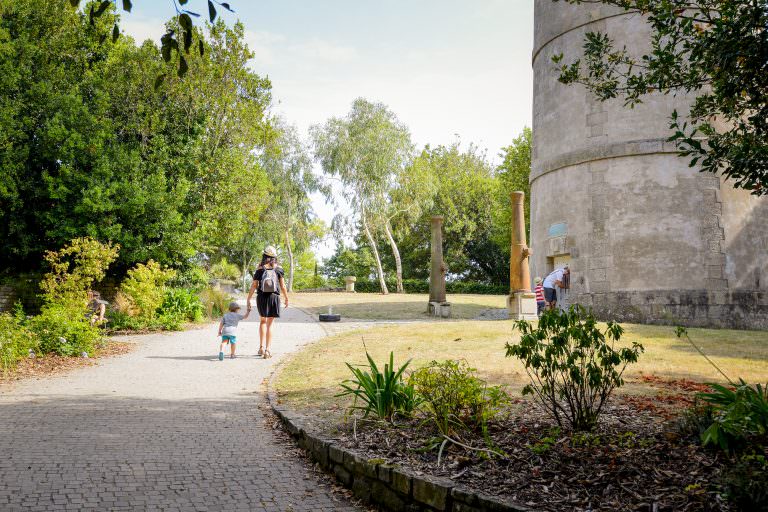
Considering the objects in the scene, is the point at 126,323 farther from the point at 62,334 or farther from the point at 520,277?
the point at 520,277

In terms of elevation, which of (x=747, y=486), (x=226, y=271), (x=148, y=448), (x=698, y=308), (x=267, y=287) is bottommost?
(x=148, y=448)

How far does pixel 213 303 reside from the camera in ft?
70.5

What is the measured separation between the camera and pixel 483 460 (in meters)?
4.14

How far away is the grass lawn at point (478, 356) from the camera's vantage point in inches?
292

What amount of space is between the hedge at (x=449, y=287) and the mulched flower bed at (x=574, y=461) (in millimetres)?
38370

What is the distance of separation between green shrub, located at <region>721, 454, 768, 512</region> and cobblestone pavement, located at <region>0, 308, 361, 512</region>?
247 cm

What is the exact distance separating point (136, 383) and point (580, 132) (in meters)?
14.7

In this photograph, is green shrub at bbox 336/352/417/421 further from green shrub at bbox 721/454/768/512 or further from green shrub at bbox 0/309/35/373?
green shrub at bbox 0/309/35/373

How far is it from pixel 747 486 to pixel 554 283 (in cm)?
1496

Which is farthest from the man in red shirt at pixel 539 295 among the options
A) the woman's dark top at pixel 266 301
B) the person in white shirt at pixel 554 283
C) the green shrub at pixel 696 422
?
the green shrub at pixel 696 422

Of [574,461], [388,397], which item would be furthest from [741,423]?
[388,397]

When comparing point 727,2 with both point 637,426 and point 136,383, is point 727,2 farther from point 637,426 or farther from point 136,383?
point 136,383

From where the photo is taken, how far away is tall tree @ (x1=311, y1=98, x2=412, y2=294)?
3731 cm

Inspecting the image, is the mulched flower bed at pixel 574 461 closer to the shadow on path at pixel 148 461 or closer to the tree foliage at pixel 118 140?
the shadow on path at pixel 148 461
